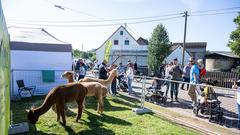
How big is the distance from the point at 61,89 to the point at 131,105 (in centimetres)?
421

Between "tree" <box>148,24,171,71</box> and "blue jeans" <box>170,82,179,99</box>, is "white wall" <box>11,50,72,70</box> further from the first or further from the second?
"tree" <box>148,24,171,71</box>

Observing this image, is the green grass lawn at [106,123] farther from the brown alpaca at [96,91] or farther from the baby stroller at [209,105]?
the baby stroller at [209,105]

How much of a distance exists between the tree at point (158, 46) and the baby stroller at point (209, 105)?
2435cm

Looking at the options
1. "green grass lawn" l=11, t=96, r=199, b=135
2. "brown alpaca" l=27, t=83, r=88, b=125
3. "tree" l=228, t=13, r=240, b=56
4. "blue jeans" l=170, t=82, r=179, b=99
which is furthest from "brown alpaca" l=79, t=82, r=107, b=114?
"tree" l=228, t=13, r=240, b=56

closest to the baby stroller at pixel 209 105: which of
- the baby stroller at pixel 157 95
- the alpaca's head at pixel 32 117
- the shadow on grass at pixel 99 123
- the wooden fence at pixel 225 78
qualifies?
the baby stroller at pixel 157 95

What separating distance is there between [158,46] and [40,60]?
925 inches

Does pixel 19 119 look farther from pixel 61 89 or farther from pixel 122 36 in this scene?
pixel 122 36

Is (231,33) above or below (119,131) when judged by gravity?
above

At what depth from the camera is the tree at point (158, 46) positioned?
33.2m

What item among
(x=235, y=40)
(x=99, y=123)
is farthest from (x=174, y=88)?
(x=235, y=40)

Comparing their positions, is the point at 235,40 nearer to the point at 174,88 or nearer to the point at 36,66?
the point at 174,88

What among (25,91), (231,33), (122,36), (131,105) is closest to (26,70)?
(25,91)

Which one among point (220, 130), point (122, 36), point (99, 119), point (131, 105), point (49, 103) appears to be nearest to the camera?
point (49, 103)

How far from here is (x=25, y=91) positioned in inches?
440
